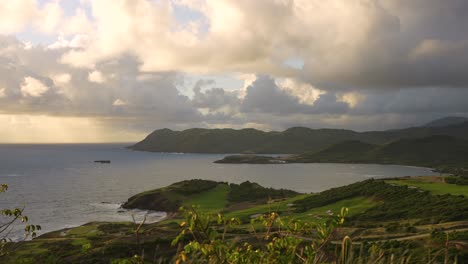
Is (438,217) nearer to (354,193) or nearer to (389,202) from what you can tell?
(389,202)

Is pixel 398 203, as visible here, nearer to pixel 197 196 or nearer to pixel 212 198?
pixel 212 198

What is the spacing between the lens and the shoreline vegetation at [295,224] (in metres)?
19.5

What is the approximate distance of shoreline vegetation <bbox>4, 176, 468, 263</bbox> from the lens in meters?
19.5

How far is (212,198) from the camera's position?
120 m

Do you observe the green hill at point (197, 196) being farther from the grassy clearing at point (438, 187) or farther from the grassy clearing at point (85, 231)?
the grassy clearing at point (438, 187)

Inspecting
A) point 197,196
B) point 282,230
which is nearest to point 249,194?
point 197,196

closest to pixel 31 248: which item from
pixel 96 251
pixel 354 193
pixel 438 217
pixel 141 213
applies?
pixel 96 251

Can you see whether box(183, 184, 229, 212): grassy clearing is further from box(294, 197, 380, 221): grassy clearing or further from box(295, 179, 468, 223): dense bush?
box(294, 197, 380, 221): grassy clearing

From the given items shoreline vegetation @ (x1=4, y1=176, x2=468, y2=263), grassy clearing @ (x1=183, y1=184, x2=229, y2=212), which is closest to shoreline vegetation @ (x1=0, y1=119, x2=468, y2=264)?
shoreline vegetation @ (x1=4, y1=176, x2=468, y2=263)

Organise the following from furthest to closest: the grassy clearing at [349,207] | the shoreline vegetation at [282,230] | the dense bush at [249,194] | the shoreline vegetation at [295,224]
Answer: the dense bush at [249,194]
the grassy clearing at [349,207]
the shoreline vegetation at [295,224]
the shoreline vegetation at [282,230]

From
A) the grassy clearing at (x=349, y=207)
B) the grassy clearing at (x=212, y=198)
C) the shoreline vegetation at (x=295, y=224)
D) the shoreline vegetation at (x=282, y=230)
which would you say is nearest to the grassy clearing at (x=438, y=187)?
the shoreline vegetation at (x=295, y=224)

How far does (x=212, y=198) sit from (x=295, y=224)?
114371 mm

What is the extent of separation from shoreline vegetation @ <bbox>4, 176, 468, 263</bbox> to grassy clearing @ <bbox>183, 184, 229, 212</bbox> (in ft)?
1.03

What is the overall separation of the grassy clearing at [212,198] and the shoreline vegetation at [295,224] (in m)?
0.31
